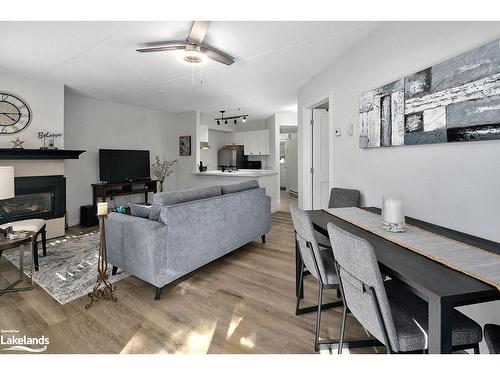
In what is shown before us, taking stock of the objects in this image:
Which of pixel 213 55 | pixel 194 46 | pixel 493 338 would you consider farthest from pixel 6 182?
pixel 493 338

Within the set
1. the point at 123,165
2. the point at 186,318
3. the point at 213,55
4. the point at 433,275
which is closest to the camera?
the point at 433,275

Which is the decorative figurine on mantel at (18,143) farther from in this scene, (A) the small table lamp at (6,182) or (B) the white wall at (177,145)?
(B) the white wall at (177,145)

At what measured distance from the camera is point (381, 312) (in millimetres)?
1072

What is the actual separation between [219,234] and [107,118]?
4.30m

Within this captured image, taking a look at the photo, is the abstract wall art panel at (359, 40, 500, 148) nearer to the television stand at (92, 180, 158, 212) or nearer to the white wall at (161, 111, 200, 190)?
the white wall at (161, 111, 200, 190)

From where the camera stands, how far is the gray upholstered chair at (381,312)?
3.46 ft

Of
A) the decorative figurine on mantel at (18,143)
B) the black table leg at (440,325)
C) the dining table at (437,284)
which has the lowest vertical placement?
the black table leg at (440,325)

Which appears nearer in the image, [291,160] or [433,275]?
[433,275]

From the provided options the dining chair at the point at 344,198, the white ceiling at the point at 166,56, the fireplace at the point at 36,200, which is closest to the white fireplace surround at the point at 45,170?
the fireplace at the point at 36,200

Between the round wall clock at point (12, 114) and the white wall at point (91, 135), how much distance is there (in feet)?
3.46

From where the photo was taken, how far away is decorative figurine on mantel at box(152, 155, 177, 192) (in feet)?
21.5

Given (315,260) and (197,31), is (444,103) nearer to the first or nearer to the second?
(315,260)

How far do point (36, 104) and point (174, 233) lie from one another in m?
3.48

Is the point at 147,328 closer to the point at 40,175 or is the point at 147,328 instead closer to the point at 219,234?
the point at 219,234
